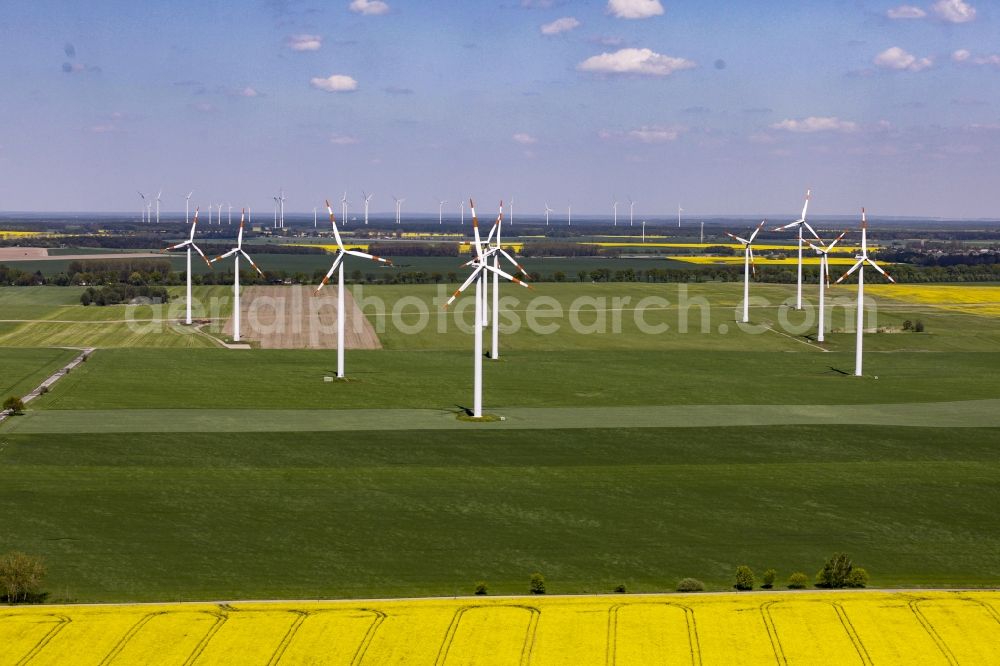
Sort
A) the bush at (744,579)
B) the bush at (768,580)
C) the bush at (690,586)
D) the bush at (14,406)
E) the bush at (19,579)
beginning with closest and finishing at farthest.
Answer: the bush at (19,579), the bush at (690,586), the bush at (744,579), the bush at (768,580), the bush at (14,406)

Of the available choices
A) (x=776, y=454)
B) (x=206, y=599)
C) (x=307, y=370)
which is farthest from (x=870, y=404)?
(x=206, y=599)

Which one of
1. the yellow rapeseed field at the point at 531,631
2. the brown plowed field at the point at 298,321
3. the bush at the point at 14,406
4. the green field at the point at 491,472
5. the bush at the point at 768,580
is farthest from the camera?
the brown plowed field at the point at 298,321

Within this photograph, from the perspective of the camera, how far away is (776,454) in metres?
64.6

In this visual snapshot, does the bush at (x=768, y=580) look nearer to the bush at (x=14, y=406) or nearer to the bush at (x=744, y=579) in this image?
the bush at (x=744, y=579)

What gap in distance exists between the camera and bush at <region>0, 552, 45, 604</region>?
39594 millimetres

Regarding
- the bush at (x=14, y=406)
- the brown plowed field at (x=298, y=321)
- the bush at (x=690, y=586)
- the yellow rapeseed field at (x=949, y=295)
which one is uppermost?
the yellow rapeseed field at (x=949, y=295)

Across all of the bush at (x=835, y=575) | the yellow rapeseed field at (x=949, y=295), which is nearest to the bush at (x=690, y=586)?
the bush at (x=835, y=575)

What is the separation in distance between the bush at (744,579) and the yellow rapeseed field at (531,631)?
5.29ft

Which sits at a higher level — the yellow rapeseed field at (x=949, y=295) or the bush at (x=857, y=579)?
the yellow rapeseed field at (x=949, y=295)

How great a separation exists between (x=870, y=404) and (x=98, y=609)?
57.7 metres

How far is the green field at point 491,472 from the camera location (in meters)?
44.8

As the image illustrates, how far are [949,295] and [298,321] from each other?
87.3m

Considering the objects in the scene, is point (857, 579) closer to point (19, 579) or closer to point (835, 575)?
point (835, 575)

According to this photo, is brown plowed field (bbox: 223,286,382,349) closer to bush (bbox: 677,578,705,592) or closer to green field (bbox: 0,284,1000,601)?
green field (bbox: 0,284,1000,601)
